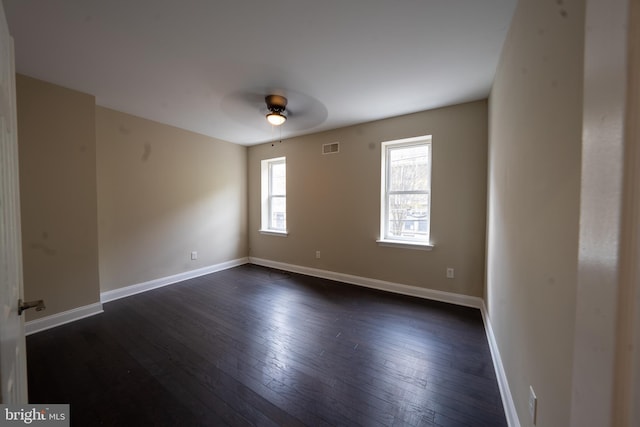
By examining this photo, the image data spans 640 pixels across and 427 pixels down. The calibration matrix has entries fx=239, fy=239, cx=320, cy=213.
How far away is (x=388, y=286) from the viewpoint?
343 cm

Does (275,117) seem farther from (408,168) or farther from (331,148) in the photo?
(408,168)

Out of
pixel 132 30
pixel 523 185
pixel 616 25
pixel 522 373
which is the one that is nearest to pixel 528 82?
pixel 523 185

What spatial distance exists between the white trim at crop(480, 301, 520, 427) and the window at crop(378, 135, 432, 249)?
1200mm

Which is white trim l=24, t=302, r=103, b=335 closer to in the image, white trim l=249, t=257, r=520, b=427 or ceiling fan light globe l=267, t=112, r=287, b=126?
white trim l=249, t=257, r=520, b=427

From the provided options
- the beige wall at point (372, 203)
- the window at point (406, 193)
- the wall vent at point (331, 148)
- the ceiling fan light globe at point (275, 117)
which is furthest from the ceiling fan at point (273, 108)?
the window at point (406, 193)

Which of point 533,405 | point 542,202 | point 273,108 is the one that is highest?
point 273,108

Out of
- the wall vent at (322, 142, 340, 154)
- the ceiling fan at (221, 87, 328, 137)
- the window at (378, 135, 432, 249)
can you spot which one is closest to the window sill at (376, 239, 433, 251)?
the window at (378, 135, 432, 249)

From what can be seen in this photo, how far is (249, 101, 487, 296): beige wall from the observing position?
2.88 metres

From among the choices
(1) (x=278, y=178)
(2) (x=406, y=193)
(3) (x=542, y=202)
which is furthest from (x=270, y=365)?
(1) (x=278, y=178)

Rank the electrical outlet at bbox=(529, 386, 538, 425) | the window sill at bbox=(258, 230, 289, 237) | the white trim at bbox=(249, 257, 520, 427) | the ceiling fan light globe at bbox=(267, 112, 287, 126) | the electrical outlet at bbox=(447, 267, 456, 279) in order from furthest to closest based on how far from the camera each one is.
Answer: the window sill at bbox=(258, 230, 289, 237) → the electrical outlet at bbox=(447, 267, 456, 279) → the ceiling fan light globe at bbox=(267, 112, 287, 126) → the white trim at bbox=(249, 257, 520, 427) → the electrical outlet at bbox=(529, 386, 538, 425)

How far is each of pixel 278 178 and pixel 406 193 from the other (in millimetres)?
2568

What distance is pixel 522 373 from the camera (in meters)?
1.26

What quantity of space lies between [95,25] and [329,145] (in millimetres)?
2826

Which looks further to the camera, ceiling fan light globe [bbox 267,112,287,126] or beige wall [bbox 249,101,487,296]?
beige wall [bbox 249,101,487,296]
